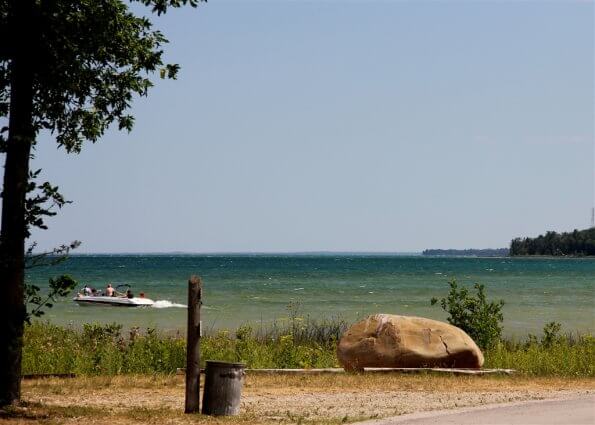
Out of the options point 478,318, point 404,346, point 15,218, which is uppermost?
point 15,218

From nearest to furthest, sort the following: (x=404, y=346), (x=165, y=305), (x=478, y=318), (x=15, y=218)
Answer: (x=15, y=218), (x=404, y=346), (x=478, y=318), (x=165, y=305)

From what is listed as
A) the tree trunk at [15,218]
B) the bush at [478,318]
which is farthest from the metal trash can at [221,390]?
the bush at [478,318]

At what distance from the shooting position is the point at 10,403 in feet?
50.2

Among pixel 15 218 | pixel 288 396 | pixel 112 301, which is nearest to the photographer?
pixel 15 218

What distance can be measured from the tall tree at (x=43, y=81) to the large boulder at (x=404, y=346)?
314 inches

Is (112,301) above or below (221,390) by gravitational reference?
below

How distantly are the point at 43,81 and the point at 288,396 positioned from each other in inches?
274

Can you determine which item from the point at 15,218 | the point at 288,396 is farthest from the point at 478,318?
the point at 15,218

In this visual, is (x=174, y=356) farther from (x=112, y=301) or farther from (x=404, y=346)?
(x=112, y=301)

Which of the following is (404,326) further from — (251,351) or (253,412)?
(253,412)

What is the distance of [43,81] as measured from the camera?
1588 centimetres

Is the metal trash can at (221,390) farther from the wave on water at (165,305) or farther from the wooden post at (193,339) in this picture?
the wave on water at (165,305)

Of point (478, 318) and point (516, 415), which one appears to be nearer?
point (516, 415)

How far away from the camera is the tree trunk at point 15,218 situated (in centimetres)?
1514
